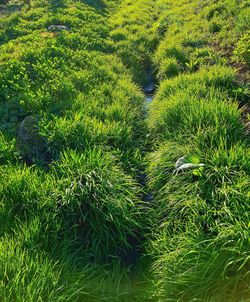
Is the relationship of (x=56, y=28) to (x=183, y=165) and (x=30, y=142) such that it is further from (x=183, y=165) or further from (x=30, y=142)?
(x=183, y=165)

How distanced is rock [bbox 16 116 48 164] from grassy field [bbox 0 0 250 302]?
0.02 m

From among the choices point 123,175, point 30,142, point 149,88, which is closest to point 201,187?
point 123,175

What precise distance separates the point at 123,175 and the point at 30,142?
1.54m

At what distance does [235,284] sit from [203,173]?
130 cm

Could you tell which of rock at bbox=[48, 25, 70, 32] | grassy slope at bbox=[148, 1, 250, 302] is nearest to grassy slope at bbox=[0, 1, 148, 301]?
grassy slope at bbox=[148, 1, 250, 302]

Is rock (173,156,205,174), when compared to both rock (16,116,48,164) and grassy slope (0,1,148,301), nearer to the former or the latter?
grassy slope (0,1,148,301)

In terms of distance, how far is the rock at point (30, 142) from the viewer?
17.2 ft

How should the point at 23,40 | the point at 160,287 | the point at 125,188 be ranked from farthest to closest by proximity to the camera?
the point at 23,40
the point at 125,188
the point at 160,287

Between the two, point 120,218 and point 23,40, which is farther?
point 23,40

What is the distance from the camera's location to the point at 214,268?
351 centimetres

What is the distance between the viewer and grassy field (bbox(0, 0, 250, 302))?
3.55 metres

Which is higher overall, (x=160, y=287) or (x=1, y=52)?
(x=1, y=52)

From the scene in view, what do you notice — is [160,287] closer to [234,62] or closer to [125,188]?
[125,188]

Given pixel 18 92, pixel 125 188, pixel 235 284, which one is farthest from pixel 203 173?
pixel 18 92
